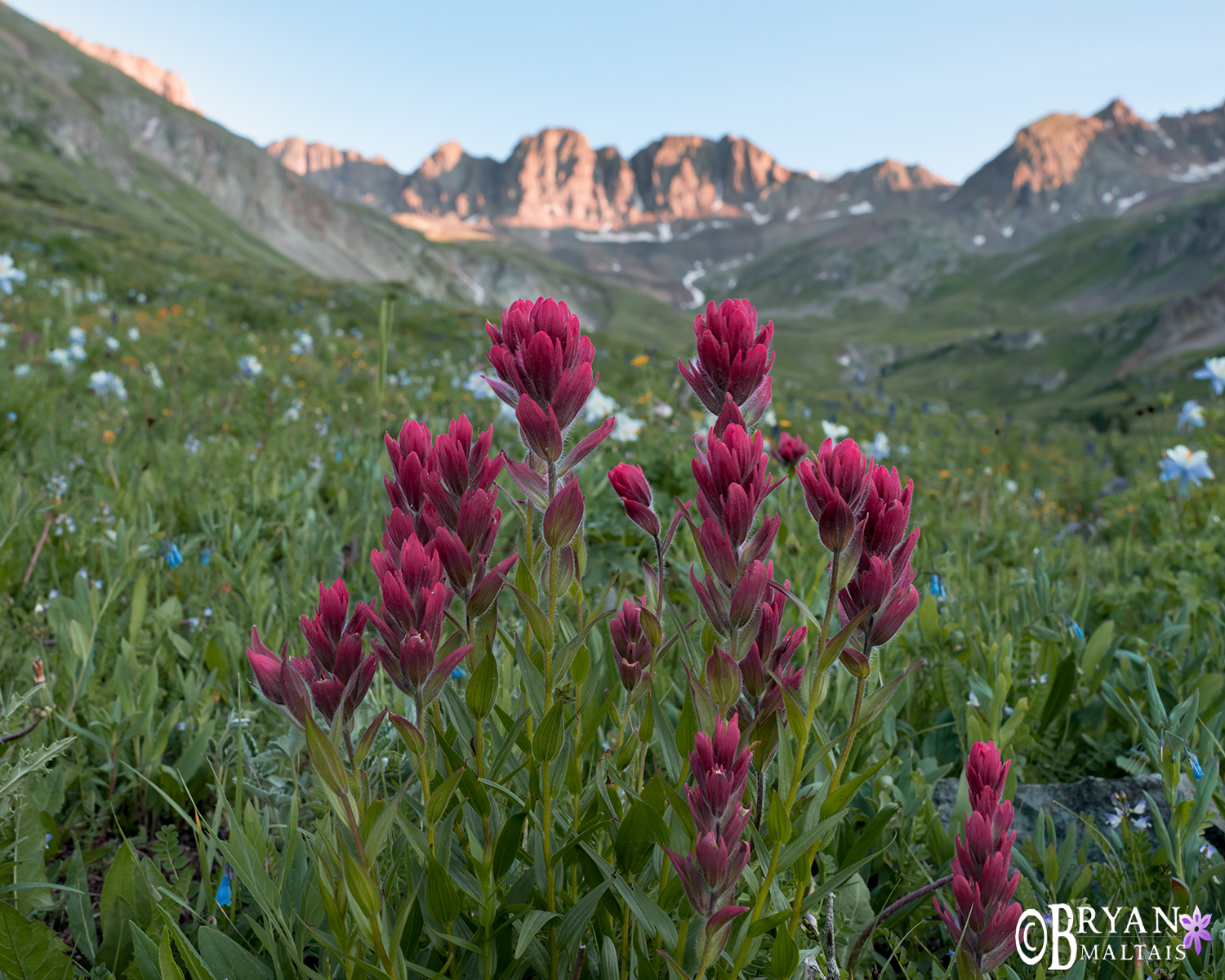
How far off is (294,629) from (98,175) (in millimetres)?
95409

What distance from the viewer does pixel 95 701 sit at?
2.25 meters

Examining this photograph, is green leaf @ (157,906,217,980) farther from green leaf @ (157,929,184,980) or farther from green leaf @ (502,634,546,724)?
green leaf @ (502,634,546,724)

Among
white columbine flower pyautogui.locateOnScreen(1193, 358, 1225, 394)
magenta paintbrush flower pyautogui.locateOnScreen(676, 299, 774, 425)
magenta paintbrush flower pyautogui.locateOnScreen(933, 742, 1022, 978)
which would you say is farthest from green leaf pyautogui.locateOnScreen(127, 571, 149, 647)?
white columbine flower pyautogui.locateOnScreen(1193, 358, 1225, 394)

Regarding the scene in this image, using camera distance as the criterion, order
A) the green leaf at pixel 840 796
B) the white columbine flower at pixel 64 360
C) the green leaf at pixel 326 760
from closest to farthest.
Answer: the green leaf at pixel 326 760 < the green leaf at pixel 840 796 < the white columbine flower at pixel 64 360

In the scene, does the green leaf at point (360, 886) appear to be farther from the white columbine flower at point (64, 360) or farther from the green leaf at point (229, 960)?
the white columbine flower at point (64, 360)

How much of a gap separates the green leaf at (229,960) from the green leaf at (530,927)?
61cm

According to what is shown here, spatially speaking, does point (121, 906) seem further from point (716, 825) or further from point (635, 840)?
point (716, 825)

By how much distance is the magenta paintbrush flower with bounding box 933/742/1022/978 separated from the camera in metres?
1.04

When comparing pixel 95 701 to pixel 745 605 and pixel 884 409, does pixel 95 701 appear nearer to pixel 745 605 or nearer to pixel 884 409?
pixel 745 605

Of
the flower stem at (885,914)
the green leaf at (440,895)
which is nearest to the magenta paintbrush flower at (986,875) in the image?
the flower stem at (885,914)

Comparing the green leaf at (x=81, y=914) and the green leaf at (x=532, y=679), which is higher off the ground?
the green leaf at (x=532, y=679)

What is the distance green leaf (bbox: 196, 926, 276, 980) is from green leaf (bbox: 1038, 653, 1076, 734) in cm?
240

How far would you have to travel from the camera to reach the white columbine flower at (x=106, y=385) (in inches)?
210

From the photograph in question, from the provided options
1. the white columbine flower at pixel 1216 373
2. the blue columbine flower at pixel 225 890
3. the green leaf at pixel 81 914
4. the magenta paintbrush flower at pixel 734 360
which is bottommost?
the green leaf at pixel 81 914
